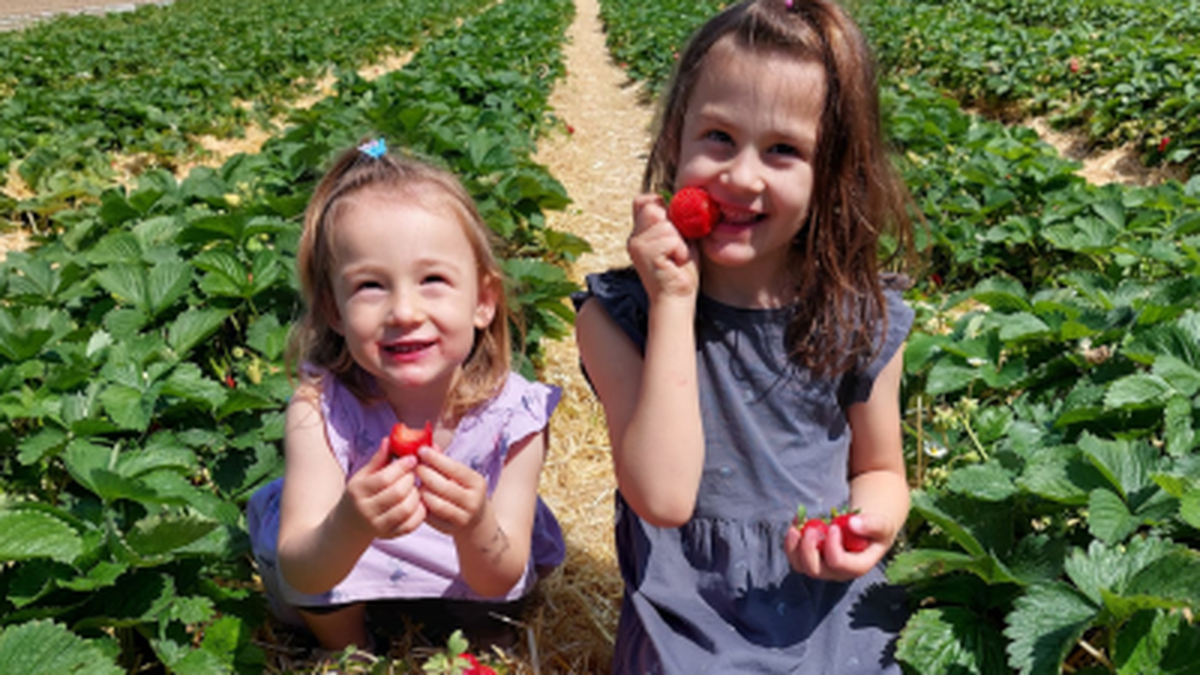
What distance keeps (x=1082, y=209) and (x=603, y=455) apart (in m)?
2.48

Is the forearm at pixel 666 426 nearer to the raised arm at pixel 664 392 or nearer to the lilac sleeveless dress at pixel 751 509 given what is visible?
the raised arm at pixel 664 392

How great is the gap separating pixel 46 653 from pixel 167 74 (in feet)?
33.1

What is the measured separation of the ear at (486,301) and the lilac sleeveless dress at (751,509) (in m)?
0.24

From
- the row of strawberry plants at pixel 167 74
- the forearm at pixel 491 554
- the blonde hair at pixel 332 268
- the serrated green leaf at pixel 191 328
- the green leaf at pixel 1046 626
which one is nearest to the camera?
the green leaf at pixel 1046 626

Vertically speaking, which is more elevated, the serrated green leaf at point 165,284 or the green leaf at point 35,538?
the green leaf at point 35,538

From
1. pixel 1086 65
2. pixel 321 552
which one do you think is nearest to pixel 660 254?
pixel 321 552

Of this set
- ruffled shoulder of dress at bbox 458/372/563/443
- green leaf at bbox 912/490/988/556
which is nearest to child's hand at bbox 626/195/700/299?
ruffled shoulder of dress at bbox 458/372/563/443

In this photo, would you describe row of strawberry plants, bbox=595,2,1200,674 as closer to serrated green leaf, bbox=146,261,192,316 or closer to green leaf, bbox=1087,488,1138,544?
green leaf, bbox=1087,488,1138,544

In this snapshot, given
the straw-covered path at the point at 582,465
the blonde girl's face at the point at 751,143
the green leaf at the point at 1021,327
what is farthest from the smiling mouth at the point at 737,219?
the straw-covered path at the point at 582,465

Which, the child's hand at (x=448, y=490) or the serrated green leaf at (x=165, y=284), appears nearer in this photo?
the child's hand at (x=448, y=490)

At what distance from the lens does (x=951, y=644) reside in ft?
5.34

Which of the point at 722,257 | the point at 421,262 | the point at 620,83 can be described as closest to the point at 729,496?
the point at 722,257

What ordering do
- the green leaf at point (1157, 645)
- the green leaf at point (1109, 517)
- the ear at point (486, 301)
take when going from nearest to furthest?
the green leaf at point (1157, 645), the green leaf at point (1109, 517), the ear at point (486, 301)

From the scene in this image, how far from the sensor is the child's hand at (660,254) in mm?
1608
